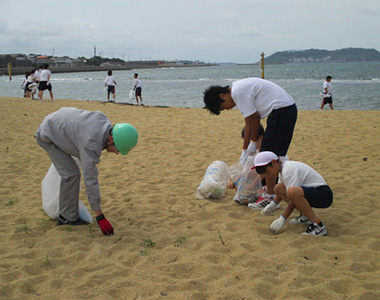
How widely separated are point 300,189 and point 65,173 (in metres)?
2.21

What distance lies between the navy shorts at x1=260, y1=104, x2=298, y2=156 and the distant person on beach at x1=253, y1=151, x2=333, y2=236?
34 centimetres

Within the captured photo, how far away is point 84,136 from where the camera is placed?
313 cm

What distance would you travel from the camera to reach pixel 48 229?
348 centimetres

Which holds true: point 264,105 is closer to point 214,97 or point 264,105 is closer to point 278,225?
point 214,97

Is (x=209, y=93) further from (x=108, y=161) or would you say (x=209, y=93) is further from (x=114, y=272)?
(x=108, y=161)

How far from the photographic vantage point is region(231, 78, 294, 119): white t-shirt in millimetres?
3568

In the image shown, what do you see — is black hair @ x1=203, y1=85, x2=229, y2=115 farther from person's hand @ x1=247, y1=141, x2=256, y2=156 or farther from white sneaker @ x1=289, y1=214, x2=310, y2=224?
white sneaker @ x1=289, y1=214, x2=310, y2=224

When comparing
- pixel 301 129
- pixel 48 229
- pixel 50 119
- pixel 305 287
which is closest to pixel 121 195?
pixel 48 229

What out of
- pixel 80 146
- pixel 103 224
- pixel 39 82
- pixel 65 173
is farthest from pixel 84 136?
pixel 39 82

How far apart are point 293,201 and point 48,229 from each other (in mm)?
2384

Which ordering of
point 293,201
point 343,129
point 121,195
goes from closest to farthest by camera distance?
point 293,201 < point 121,195 < point 343,129

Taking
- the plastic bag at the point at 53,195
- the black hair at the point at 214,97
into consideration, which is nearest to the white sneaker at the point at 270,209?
the black hair at the point at 214,97

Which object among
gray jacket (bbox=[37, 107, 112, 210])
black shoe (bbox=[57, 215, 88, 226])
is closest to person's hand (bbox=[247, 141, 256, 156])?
gray jacket (bbox=[37, 107, 112, 210])

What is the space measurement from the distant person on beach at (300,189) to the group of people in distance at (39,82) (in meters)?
13.6
